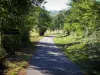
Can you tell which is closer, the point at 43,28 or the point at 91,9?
the point at 91,9

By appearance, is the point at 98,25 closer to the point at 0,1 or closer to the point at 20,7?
the point at 20,7

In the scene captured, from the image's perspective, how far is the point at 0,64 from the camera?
16.4 metres

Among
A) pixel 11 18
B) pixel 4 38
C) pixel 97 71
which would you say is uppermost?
pixel 11 18

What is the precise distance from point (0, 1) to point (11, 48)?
9.65 meters

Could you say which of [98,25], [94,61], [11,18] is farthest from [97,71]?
[98,25]

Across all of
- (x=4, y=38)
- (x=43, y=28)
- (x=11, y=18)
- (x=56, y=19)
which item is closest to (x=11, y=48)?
(x=4, y=38)

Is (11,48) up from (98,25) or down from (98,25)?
down

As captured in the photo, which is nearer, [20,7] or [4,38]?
[20,7]

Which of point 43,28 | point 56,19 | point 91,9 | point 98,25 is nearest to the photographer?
point 91,9

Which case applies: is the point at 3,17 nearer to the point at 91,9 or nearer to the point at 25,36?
the point at 91,9

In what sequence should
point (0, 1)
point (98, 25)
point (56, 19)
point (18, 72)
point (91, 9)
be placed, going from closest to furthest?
point (18, 72) → point (0, 1) → point (91, 9) → point (98, 25) → point (56, 19)

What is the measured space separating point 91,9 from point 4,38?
9.65 m

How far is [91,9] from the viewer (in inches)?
902

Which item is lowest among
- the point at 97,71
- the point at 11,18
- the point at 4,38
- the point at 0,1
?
the point at 97,71
